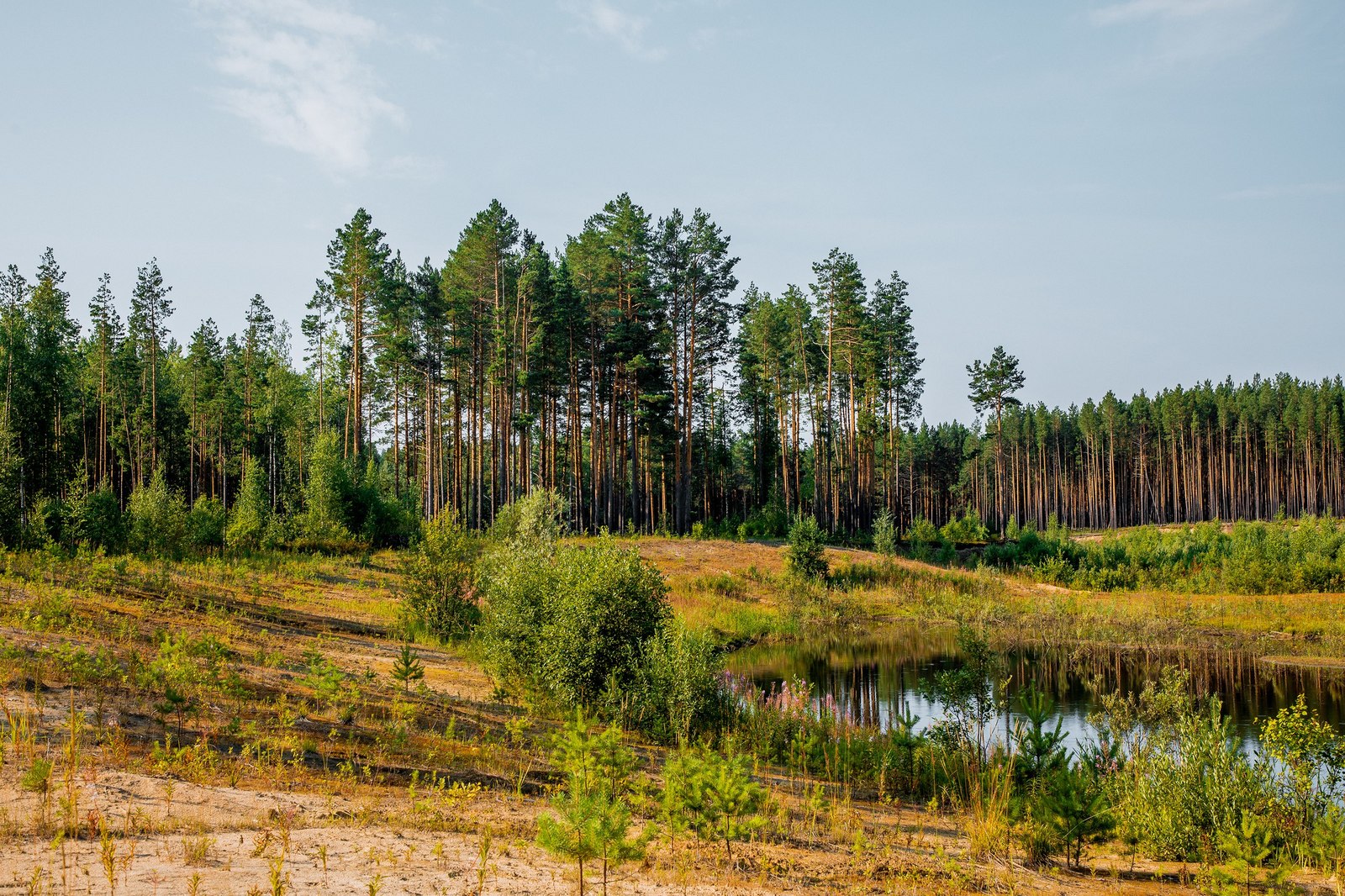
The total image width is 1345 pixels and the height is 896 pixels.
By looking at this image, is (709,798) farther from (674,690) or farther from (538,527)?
(538,527)

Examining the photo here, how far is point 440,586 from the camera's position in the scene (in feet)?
68.1

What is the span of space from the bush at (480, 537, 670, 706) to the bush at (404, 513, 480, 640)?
17.3 feet

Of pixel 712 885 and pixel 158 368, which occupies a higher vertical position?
pixel 158 368

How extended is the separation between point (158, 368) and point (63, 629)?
59.3m

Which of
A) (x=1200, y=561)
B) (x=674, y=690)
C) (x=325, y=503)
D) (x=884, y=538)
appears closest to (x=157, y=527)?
(x=325, y=503)

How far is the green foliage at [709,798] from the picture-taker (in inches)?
283

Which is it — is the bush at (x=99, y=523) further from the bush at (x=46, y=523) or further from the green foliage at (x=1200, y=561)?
the green foliage at (x=1200, y=561)

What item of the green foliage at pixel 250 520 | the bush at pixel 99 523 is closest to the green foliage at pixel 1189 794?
the bush at pixel 99 523

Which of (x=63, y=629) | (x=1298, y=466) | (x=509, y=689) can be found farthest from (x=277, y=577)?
(x=1298, y=466)

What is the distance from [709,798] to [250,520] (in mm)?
28723

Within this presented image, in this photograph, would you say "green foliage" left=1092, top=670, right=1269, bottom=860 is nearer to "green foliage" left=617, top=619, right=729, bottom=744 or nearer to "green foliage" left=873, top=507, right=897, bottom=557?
"green foliage" left=617, top=619, right=729, bottom=744

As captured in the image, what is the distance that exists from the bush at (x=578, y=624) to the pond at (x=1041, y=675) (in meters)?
4.28

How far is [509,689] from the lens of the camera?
14.8 meters

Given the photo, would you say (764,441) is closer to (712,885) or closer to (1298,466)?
(712,885)
